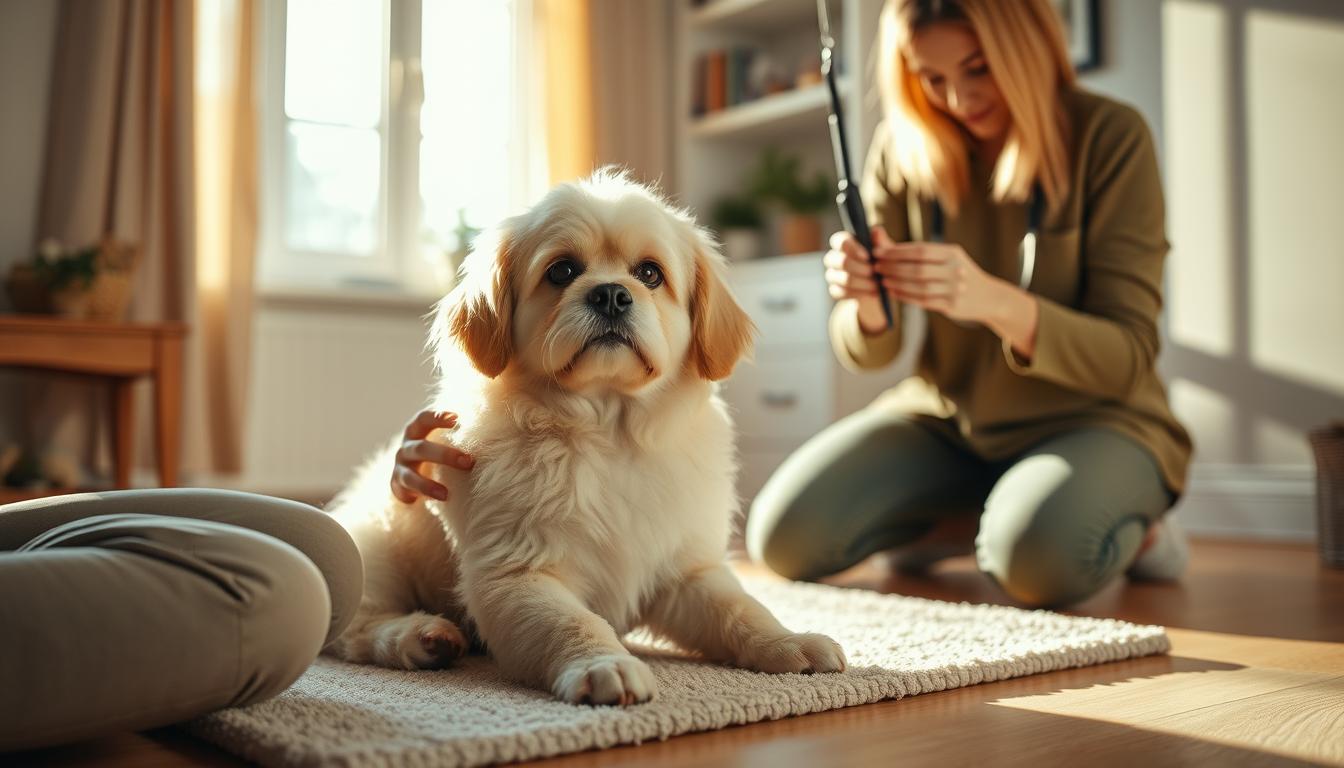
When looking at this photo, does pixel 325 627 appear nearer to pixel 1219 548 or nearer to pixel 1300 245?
pixel 1219 548

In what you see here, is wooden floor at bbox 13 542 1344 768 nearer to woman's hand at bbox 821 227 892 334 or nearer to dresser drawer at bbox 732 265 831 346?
woman's hand at bbox 821 227 892 334

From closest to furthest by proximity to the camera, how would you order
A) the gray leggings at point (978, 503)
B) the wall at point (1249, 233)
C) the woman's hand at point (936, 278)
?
the woman's hand at point (936, 278), the gray leggings at point (978, 503), the wall at point (1249, 233)

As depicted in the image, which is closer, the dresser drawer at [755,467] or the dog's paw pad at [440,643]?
the dog's paw pad at [440,643]

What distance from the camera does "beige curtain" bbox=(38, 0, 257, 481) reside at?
3703 mm

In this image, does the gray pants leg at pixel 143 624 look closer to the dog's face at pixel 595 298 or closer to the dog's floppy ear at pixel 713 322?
the dog's face at pixel 595 298

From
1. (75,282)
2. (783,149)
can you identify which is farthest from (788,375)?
(75,282)

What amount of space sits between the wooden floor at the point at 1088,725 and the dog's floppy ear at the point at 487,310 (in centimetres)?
52

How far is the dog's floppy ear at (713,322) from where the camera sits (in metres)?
1.42

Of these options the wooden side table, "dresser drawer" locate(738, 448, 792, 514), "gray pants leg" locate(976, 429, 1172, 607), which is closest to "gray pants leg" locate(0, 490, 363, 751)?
"gray pants leg" locate(976, 429, 1172, 607)

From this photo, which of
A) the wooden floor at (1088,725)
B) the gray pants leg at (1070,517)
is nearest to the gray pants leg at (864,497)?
the gray pants leg at (1070,517)

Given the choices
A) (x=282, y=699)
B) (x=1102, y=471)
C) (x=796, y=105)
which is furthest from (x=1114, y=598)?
(x=796, y=105)

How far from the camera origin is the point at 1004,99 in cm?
210

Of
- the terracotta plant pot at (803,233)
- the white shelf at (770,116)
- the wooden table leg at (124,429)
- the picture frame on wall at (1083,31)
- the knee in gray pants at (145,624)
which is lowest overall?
the wooden table leg at (124,429)

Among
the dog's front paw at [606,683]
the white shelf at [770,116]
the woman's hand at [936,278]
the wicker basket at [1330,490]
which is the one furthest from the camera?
the white shelf at [770,116]
